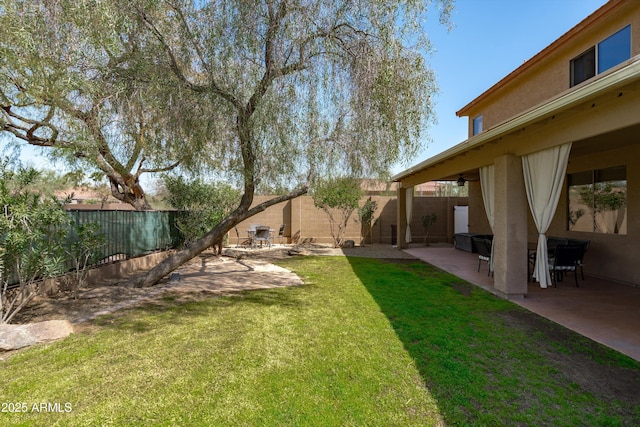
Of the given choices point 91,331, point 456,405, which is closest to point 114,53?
point 91,331

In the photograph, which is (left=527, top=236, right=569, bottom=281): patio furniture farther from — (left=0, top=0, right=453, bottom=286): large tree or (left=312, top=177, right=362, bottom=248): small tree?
(left=312, top=177, right=362, bottom=248): small tree

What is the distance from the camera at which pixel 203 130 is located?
19.9ft

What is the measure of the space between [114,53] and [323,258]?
26.6 ft

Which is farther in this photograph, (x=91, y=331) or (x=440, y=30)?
(x=440, y=30)

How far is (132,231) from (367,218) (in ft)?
31.0

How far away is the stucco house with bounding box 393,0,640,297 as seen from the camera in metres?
4.13

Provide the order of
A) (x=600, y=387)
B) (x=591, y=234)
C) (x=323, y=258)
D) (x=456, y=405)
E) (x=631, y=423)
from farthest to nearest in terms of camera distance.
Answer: (x=323, y=258) < (x=591, y=234) < (x=600, y=387) < (x=456, y=405) < (x=631, y=423)

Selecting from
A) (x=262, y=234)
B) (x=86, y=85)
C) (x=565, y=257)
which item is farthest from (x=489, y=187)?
(x=262, y=234)

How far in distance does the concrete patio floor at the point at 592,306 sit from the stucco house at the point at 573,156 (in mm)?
463

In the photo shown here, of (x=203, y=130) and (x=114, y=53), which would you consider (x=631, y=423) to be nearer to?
(x=203, y=130)

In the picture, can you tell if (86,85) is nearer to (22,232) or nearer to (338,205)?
(22,232)

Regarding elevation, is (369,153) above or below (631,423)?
above

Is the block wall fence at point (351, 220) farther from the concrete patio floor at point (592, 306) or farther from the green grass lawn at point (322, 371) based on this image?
the green grass lawn at point (322, 371)

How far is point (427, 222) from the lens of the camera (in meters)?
15.3
